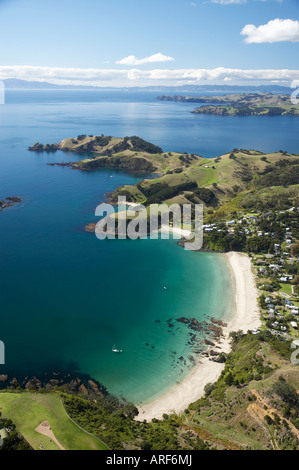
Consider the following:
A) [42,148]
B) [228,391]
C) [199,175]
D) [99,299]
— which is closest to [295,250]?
[228,391]

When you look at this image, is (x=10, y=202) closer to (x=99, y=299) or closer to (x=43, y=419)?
(x=99, y=299)

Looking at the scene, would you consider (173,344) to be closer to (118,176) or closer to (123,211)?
(123,211)

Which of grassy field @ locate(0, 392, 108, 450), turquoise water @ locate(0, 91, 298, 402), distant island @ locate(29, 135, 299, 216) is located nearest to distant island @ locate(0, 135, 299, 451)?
grassy field @ locate(0, 392, 108, 450)

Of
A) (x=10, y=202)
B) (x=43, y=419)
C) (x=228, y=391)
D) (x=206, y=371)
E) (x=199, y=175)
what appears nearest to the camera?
(x=43, y=419)

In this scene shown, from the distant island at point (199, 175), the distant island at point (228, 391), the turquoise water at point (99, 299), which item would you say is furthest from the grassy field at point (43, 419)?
the distant island at point (199, 175)

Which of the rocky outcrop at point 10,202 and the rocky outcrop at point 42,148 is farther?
the rocky outcrop at point 42,148

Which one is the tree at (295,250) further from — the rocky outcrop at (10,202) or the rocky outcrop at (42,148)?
the rocky outcrop at (42,148)
